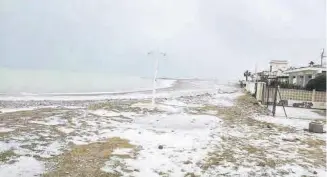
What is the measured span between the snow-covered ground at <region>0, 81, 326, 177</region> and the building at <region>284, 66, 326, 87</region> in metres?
29.7

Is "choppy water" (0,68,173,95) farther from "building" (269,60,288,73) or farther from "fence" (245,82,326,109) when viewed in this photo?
"fence" (245,82,326,109)

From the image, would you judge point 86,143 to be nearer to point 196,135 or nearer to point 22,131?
point 22,131

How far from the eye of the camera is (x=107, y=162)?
31.5 ft

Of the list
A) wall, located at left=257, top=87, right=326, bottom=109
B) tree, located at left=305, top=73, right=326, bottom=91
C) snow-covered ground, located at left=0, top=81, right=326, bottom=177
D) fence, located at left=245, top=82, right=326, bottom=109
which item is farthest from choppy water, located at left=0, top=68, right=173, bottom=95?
tree, located at left=305, top=73, right=326, bottom=91

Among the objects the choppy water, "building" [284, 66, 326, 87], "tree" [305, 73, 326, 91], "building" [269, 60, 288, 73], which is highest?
"building" [269, 60, 288, 73]

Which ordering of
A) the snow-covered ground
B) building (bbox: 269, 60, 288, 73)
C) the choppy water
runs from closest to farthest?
1. the snow-covered ground
2. the choppy water
3. building (bbox: 269, 60, 288, 73)

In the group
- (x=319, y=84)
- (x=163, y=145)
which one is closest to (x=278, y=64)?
(x=319, y=84)

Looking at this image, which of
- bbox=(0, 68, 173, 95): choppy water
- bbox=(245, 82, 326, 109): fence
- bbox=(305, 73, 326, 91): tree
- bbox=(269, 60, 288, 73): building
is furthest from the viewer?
bbox=(269, 60, 288, 73): building

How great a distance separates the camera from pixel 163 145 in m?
12.2

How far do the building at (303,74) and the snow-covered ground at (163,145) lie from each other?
29.7 meters

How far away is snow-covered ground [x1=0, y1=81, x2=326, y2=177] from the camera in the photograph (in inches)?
371

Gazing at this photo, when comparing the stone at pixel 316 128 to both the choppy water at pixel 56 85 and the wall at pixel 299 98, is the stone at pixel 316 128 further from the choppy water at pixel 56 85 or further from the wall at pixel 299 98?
the choppy water at pixel 56 85

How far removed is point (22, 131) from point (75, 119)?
3954mm

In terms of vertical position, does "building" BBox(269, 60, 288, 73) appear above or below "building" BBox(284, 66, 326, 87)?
above
